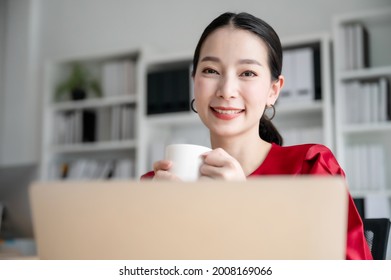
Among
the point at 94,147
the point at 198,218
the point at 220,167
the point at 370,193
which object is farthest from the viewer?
the point at 94,147

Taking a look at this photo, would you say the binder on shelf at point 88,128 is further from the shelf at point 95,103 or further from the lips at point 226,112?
the lips at point 226,112

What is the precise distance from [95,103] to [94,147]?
324mm

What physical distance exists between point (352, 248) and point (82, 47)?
4.08 m

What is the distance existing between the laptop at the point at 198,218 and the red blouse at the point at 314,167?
25 cm

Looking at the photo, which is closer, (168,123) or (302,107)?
(302,107)

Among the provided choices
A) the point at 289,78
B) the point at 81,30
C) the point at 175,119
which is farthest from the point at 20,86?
the point at 289,78

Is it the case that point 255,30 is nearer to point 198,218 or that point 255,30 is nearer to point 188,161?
point 188,161

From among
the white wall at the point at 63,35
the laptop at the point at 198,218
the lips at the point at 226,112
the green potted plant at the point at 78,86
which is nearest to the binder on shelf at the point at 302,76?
the white wall at the point at 63,35

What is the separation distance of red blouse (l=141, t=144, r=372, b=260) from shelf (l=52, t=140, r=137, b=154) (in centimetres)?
297

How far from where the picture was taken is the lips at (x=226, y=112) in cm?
86

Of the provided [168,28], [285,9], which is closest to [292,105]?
[285,9]

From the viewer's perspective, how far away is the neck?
0.90m

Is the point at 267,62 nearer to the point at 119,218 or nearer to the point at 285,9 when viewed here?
the point at 119,218

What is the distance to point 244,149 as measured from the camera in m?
0.91
